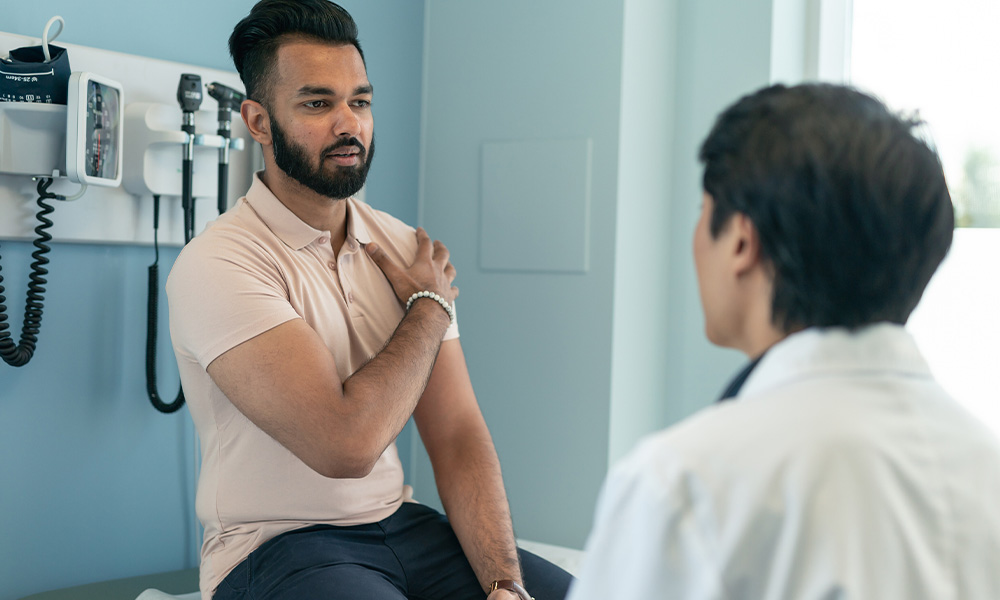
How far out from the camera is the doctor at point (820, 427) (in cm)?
58

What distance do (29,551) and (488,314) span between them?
3.83 ft

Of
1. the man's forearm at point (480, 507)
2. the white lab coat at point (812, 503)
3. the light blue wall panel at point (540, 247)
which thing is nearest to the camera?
the white lab coat at point (812, 503)

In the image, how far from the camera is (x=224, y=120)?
5.84 ft

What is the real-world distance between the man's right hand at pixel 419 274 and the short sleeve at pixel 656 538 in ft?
3.13

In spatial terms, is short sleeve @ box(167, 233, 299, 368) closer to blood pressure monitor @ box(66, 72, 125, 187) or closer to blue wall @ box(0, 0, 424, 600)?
blood pressure monitor @ box(66, 72, 125, 187)

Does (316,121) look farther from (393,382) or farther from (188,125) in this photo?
(393,382)

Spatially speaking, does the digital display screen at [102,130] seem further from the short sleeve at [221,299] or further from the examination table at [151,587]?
the examination table at [151,587]

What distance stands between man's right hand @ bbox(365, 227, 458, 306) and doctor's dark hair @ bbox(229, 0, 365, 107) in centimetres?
35

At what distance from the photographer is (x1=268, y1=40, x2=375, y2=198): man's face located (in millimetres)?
1507

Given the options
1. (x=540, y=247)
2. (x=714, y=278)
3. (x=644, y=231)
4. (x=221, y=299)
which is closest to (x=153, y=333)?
(x=221, y=299)

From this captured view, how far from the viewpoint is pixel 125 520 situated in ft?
Answer: 5.88

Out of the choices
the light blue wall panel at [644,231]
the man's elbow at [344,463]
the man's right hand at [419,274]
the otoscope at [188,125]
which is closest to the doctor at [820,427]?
the man's elbow at [344,463]

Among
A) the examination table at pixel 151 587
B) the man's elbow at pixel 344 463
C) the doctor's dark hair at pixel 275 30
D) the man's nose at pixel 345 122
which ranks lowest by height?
the examination table at pixel 151 587

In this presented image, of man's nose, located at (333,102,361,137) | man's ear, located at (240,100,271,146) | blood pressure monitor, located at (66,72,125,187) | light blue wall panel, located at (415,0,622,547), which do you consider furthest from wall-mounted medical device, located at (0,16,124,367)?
light blue wall panel, located at (415,0,622,547)
